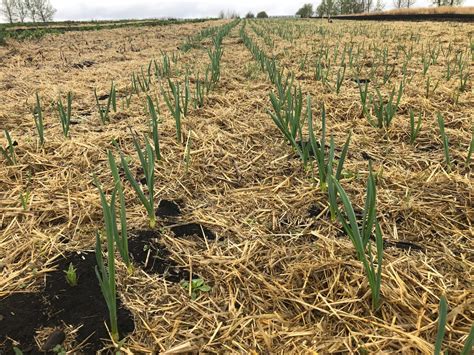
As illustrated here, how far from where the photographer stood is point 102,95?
9.79 feet

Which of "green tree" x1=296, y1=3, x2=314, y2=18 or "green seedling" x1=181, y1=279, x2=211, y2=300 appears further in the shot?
"green tree" x1=296, y1=3, x2=314, y2=18

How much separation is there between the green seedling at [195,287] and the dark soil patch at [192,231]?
21cm

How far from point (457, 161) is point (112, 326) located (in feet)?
5.07

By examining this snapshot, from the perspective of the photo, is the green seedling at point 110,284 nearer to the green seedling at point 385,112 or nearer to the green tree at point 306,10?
the green seedling at point 385,112

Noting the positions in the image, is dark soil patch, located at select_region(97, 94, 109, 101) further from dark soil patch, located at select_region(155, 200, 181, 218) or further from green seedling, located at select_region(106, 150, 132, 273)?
Result: green seedling, located at select_region(106, 150, 132, 273)

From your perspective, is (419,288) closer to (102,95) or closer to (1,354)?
(1,354)

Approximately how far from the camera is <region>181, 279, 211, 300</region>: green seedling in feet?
3.16

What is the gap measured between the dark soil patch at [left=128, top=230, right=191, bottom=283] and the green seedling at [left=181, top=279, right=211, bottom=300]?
1.4 inches

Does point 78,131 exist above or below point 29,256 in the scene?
above

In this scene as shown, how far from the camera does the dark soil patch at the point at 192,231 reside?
1.20 m

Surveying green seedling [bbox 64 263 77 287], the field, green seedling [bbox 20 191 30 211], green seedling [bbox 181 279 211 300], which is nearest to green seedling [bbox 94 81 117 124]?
the field

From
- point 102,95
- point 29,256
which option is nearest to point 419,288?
point 29,256

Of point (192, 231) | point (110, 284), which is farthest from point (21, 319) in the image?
point (192, 231)

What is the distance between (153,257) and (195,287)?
0.19 meters
